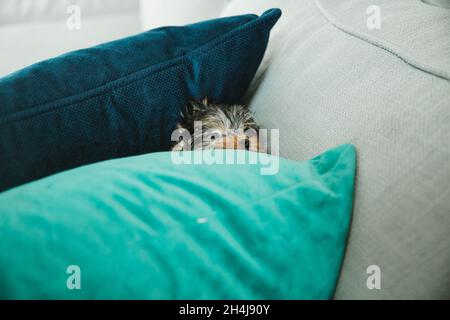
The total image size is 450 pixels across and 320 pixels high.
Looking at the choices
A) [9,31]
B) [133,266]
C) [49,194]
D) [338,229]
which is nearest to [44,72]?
[49,194]

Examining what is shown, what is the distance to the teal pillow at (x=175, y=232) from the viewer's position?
0.39 m

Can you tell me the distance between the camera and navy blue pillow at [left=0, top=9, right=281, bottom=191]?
22.7 inches

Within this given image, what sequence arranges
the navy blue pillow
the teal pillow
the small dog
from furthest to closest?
1. the small dog
2. the navy blue pillow
3. the teal pillow

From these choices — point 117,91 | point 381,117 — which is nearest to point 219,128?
point 117,91

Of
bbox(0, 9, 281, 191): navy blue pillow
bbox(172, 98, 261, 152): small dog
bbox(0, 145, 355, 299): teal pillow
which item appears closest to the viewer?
bbox(0, 145, 355, 299): teal pillow

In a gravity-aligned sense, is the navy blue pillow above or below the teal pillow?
above

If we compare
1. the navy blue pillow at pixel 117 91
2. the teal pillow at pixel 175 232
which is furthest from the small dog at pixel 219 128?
the teal pillow at pixel 175 232

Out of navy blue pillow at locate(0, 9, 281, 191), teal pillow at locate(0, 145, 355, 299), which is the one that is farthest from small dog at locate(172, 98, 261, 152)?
teal pillow at locate(0, 145, 355, 299)

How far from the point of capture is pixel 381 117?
56 centimetres

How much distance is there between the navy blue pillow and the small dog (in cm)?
4

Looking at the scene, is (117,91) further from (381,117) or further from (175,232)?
(381,117)

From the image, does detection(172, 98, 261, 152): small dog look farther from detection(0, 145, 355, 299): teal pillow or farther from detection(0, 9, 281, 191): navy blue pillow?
detection(0, 145, 355, 299): teal pillow

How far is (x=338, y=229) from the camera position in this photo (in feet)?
1.60

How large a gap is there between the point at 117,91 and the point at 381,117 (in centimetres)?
45
